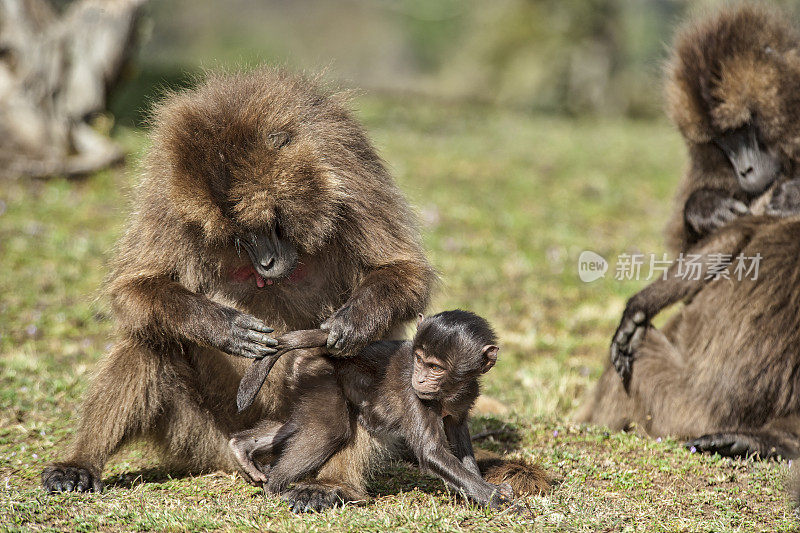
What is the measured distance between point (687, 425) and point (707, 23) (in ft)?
8.22

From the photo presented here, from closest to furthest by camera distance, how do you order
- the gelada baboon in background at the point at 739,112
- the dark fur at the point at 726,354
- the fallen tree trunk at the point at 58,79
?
the dark fur at the point at 726,354
the gelada baboon in background at the point at 739,112
the fallen tree trunk at the point at 58,79

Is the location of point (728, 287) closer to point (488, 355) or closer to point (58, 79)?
point (488, 355)

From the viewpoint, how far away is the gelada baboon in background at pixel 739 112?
202 inches

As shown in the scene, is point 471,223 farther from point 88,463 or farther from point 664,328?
point 88,463

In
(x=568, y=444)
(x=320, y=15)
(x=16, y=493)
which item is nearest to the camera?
(x=16, y=493)

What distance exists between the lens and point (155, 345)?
418cm

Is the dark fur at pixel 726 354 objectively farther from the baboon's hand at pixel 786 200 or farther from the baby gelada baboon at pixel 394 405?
the baby gelada baboon at pixel 394 405

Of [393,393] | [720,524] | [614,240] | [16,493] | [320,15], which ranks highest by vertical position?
[320,15]

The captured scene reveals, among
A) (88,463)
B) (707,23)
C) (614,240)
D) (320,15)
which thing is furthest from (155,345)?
(320,15)

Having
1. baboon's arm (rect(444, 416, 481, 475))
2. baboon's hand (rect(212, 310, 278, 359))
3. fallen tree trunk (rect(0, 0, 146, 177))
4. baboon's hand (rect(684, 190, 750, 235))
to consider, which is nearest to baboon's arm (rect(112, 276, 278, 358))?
Answer: baboon's hand (rect(212, 310, 278, 359))

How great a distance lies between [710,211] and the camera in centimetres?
531

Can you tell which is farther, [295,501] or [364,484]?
[364,484]

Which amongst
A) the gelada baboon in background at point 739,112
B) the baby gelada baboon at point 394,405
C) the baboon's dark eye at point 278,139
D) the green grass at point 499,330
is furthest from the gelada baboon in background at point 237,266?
the gelada baboon in background at point 739,112

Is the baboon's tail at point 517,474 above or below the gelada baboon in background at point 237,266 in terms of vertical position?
below
